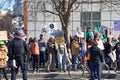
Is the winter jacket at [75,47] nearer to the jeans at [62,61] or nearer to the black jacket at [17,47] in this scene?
the jeans at [62,61]

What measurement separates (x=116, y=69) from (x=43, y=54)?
379 cm

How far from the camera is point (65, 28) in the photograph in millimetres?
24125

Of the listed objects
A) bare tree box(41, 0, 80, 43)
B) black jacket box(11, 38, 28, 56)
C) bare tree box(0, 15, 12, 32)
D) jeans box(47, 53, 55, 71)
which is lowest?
bare tree box(0, 15, 12, 32)

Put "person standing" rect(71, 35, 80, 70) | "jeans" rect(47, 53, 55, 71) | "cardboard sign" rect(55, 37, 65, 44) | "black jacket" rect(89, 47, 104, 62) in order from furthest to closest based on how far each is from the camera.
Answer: "person standing" rect(71, 35, 80, 70)
"cardboard sign" rect(55, 37, 65, 44)
"jeans" rect(47, 53, 55, 71)
"black jacket" rect(89, 47, 104, 62)

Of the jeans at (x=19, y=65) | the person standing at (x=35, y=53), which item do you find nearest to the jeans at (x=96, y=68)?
the jeans at (x=19, y=65)

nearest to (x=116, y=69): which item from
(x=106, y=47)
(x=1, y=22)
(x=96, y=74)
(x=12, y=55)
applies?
(x=106, y=47)

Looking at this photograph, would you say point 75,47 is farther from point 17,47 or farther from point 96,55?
point 17,47

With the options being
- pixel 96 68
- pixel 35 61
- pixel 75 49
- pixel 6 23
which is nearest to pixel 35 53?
pixel 35 61

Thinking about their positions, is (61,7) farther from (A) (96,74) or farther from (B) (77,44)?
(A) (96,74)

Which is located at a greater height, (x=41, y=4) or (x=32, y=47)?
(x=41, y=4)

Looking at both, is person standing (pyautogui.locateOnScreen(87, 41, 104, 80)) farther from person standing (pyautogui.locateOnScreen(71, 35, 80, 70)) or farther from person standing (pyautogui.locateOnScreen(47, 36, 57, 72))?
person standing (pyautogui.locateOnScreen(47, 36, 57, 72))

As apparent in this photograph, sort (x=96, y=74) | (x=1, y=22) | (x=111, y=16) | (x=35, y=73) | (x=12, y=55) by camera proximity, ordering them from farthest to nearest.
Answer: (x=1, y=22) < (x=111, y=16) < (x=35, y=73) < (x=96, y=74) < (x=12, y=55)

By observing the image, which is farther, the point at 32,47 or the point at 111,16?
the point at 111,16

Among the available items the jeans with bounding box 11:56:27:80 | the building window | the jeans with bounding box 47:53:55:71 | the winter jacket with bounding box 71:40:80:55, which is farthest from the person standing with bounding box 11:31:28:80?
the building window
